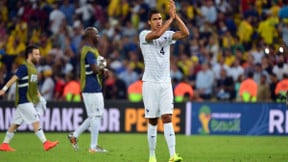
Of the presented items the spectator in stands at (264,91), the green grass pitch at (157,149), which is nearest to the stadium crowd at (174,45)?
the spectator in stands at (264,91)

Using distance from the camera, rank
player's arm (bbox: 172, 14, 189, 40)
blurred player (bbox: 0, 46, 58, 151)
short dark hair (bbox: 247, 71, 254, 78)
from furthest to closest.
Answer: short dark hair (bbox: 247, 71, 254, 78), blurred player (bbox: 0, 46, 58, 151), player's arm (bbox: 172, 14, 189, 40)

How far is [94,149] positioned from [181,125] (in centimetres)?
863

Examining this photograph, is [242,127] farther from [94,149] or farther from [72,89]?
[94,149]

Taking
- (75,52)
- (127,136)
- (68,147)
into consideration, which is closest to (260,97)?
(127,136)

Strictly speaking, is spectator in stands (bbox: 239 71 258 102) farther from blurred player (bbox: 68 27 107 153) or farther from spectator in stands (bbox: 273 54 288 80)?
blurred player (bbox: 68 27 107 153)

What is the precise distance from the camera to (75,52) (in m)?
33.8

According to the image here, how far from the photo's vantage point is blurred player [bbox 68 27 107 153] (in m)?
20.6

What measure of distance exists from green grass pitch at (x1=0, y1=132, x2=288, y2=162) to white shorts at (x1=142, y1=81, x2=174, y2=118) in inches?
60.8

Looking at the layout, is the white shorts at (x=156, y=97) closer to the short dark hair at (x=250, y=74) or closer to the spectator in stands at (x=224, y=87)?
the short dark hair at (x=250, y=74)

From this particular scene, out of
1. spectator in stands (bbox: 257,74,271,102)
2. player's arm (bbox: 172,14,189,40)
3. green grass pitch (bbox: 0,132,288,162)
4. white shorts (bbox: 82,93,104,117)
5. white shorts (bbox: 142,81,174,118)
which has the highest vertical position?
player's arm (bbox: 172,14,189,40)

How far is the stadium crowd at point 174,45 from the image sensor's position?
101ft

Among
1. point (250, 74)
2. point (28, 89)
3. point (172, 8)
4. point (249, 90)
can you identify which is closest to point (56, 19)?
point (250, 74)

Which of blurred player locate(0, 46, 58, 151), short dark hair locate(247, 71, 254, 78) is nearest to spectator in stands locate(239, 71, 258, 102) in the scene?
short dark hair locate(247, 71, 254, 78)

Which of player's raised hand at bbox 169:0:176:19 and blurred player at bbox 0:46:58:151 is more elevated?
player's raised hand at bbox 169:0:176:19
